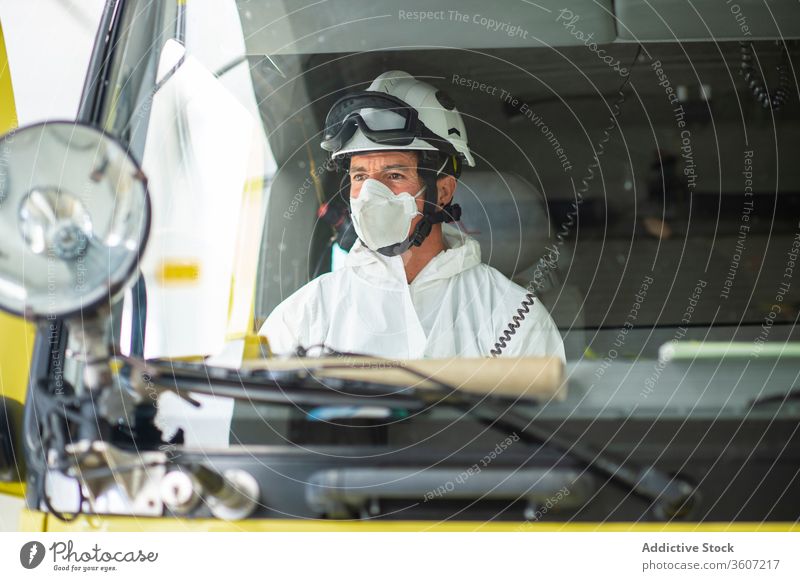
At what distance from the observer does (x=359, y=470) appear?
116 centimetres

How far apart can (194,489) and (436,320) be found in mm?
405

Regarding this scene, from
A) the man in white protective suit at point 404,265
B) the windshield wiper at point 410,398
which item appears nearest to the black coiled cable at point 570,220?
the man in white protective suit at point 404,265

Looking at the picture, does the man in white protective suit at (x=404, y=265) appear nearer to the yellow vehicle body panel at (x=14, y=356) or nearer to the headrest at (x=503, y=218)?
the headrest at (x=503, y=218)

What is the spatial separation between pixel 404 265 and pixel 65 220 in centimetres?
48

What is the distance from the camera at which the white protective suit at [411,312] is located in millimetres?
1286

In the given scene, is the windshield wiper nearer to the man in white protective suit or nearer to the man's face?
the man in white protective suit

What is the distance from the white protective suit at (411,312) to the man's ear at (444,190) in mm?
38

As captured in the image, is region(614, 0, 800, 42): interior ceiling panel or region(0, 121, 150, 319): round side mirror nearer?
region(0, 121, 150, 319): round side mirror

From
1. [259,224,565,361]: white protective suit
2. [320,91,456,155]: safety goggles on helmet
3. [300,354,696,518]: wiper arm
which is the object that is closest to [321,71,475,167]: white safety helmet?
[320,91,456,155]: safety goggles on helmet

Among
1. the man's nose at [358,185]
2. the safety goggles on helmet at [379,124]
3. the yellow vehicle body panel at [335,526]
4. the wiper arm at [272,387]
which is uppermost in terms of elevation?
the safety goggles on helmet at [379,124]

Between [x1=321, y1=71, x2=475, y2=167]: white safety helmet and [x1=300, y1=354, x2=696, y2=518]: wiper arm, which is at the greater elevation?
[x1=321, y1=71, x2=475, y2=167]: white safety helmet

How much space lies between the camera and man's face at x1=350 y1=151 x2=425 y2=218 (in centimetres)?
139
